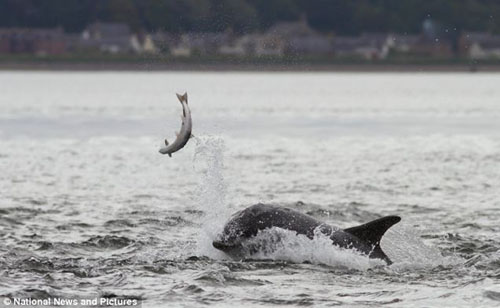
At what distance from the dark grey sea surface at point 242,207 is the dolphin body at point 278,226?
161 mm

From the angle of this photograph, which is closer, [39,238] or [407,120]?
[39,238]

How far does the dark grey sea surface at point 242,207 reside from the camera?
1856 centimetres

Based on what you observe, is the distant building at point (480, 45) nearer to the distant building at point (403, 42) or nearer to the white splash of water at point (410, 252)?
the distant building at point (403, 42)

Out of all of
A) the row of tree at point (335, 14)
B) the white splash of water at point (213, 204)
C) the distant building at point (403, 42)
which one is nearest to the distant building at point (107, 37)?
the row of tree at point (335, 14)

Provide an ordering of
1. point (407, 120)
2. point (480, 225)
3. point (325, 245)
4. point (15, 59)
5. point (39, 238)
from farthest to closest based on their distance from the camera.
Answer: point (15, 59), point (407, 120), point (480, 225), point (39, 238), point (325, 245)

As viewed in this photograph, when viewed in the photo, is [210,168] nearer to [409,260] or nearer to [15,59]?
[409,260]

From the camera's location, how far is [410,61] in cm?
19175

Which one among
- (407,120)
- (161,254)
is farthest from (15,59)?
(161,254)

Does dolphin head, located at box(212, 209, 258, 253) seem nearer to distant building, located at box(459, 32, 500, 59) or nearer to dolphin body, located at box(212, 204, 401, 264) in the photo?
dolphin body, located at box(212, 204, 401, 264)

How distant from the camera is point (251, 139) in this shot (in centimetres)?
5316

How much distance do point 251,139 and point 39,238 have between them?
30195 millimetres

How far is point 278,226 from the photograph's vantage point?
2020 cm

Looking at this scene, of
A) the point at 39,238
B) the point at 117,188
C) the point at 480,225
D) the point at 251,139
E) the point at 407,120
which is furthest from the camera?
the point at 407,120

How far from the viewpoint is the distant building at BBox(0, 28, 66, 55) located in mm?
182125
